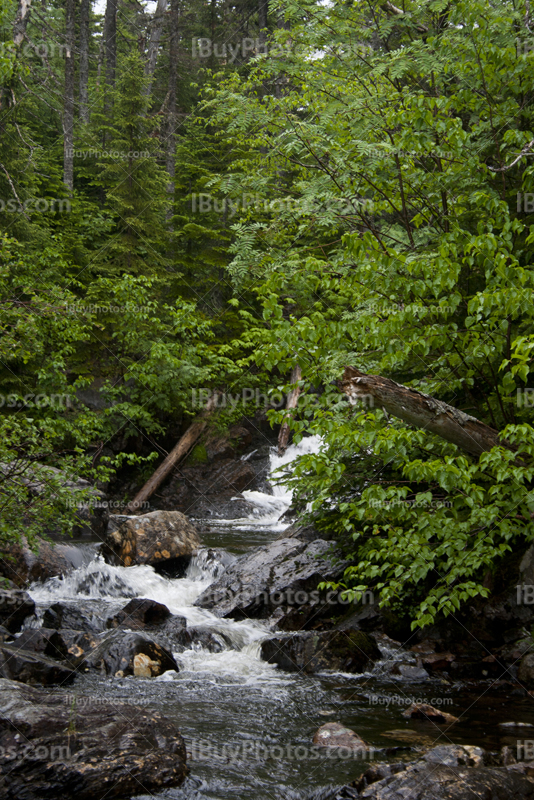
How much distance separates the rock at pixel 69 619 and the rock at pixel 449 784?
5.56 meters

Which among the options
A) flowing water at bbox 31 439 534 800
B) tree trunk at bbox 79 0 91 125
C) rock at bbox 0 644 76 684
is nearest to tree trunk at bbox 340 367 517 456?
flowing water at bbox 31 439 534 800

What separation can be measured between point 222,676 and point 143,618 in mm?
1964

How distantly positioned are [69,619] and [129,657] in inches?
69.2

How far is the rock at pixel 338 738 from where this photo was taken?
18.1 feet

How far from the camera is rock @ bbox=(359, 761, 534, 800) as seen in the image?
4.20 metres

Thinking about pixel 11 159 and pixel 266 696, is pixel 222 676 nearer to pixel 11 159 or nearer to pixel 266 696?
pixel 266 696

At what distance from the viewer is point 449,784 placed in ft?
14.0

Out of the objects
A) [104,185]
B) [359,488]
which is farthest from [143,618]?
[104,185]
